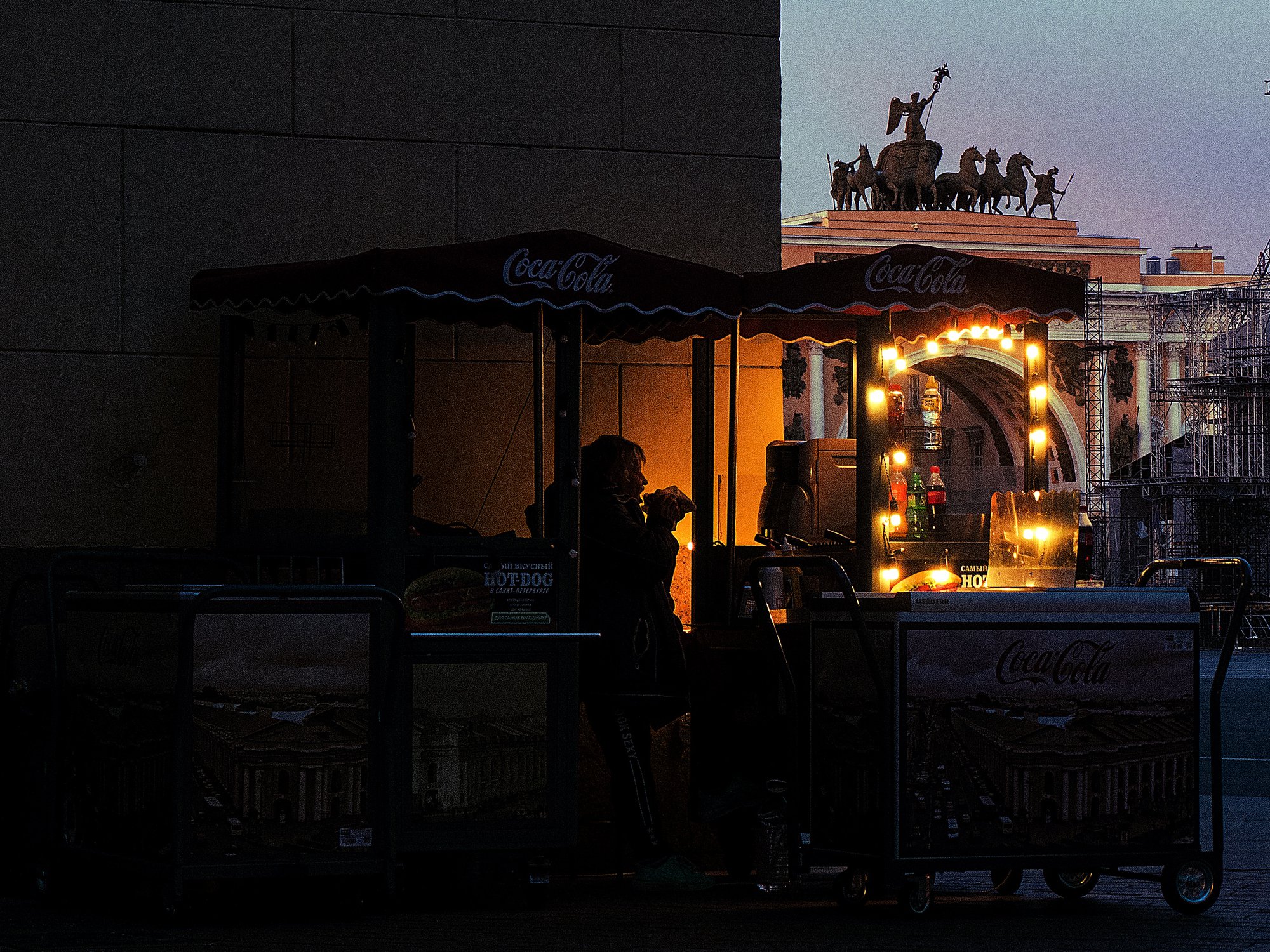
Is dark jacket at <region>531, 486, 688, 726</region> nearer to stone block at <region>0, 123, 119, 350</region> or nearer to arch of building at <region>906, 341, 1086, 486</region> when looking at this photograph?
stone block at <region>0, 123, 119, 350</region>

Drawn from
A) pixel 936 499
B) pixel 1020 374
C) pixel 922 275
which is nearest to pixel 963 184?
pixel 1020 374

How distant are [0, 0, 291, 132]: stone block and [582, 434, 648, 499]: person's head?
2.70m

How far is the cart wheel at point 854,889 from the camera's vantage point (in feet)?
22.2

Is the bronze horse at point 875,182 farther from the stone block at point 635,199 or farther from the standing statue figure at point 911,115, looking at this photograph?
the stone block at point 635,199

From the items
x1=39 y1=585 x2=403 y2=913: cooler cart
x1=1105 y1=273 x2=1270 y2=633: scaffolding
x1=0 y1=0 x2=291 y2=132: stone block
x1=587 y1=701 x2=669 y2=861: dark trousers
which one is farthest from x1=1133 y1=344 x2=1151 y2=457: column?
x1=39 y1=585 x2=403 y2=913: cooler cart

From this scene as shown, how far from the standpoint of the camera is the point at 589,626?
7402 millimetres

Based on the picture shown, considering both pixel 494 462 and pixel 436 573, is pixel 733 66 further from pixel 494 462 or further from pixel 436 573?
pixel 436 573

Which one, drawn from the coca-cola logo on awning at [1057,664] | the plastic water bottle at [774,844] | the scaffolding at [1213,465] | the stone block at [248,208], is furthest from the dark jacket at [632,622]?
the scaffolding at [1213,465]

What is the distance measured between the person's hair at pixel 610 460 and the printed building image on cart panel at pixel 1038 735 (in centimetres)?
156

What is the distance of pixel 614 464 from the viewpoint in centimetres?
752

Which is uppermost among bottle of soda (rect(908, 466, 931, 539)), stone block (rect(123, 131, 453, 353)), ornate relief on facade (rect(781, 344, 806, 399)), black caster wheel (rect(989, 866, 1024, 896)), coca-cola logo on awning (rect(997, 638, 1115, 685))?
ornate relief on facade (rect(781, 344, 806, 399))

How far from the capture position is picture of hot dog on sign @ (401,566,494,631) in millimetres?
7004

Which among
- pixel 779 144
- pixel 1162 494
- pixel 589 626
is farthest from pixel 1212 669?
pixel 589 626

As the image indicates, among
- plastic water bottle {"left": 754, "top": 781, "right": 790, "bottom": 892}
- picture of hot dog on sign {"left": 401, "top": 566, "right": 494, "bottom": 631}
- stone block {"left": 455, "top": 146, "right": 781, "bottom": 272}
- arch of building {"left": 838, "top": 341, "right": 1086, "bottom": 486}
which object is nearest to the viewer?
picture of hot dog on sign {"left": 401, "top": 566, "right": 494, "bottom": 631}
